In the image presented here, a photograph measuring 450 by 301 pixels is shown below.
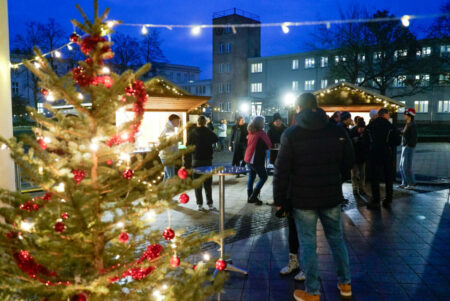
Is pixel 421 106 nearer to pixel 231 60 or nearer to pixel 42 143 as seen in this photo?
pixel 231 60

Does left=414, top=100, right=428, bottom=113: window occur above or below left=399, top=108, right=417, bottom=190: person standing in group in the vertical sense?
above

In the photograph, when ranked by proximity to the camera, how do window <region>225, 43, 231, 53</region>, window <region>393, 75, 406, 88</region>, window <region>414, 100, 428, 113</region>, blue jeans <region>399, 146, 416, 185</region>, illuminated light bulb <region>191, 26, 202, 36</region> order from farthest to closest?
1. window <region>225, 43, 231, 53</region>
2. window <region>414, 100, 428, 113</region>
3. window <region>393, 75, 406, 88</region>
4. blue jeans <region>399, 146, 416, 185</region>
5. illuminated light bulb <region>191, 26, 202, 36</region>

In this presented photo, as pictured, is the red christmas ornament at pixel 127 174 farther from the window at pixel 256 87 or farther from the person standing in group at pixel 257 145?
the window at pixel 256 87

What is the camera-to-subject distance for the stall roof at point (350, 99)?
13164 mm

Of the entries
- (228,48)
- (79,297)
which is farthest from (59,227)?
(228,48)

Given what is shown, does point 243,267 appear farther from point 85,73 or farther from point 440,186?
point 440,186

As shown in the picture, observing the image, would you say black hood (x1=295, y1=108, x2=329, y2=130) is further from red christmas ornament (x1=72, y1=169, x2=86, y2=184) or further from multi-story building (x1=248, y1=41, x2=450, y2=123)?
multi-story building (x1=248, y1=41, x2=450, y2=123)

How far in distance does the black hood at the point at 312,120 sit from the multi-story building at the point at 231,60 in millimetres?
49490

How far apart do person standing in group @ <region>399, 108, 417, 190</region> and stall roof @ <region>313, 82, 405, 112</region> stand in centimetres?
297

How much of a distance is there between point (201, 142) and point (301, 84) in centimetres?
4266

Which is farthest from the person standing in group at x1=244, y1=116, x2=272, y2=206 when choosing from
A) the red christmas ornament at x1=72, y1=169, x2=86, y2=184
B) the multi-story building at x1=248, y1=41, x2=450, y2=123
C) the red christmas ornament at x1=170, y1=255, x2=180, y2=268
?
the multi-story building at x1=248, y1=41, x2=450, y2=123

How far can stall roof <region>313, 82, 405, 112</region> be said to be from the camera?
1316 centimetres

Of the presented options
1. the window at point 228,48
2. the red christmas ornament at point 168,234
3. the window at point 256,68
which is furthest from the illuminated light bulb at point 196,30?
the window at point 228,48

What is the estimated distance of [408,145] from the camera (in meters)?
9.98
